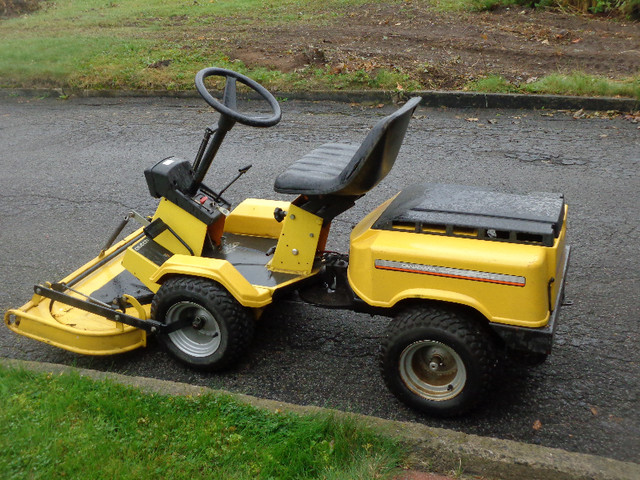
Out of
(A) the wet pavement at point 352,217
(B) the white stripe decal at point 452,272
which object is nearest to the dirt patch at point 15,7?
(A) the wet pavement at point 352,217

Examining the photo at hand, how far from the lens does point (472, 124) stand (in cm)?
752

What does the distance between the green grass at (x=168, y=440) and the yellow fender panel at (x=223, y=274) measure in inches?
20.5

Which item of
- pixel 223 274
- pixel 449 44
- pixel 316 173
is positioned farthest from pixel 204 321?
pixel 449 44

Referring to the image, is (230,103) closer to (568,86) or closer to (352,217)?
(352,217)

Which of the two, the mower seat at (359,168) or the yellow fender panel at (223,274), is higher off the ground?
the mower seat at (359,168)

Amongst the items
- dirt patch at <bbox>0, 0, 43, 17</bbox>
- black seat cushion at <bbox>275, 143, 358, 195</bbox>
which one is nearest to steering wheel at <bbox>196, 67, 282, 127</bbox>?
black seat cushion at <bbox>275, 143, 358, 195</bbox>

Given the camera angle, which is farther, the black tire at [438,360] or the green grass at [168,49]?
the green grass at [168,49]

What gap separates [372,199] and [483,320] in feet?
9.43

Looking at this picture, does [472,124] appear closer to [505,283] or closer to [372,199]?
[372,199]

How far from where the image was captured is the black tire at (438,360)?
2.97m

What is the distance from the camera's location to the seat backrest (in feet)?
9.88

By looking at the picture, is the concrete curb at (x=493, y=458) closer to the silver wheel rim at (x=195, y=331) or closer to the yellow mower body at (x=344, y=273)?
the yellow mower body at (x=344, y=273)

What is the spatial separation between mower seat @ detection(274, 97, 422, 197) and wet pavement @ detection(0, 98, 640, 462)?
1.01 meters

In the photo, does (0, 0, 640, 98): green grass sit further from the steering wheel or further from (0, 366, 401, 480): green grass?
(0, 366, 401, 480): green grass
